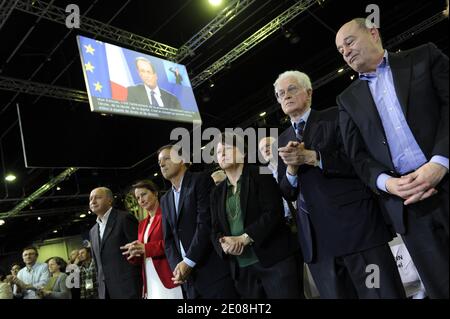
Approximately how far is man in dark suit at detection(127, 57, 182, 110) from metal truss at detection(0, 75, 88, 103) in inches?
86.5

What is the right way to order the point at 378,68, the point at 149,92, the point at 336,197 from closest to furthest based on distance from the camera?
the point at 378,68 < the point at 336,197 < the point at 149,92

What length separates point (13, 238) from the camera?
60.6ft

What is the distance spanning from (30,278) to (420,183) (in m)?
5.41

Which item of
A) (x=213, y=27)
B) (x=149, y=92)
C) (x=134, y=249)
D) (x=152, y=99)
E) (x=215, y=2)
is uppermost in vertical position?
(x=215, y=2)

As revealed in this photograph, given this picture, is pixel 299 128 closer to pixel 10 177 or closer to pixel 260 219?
pixel 260 219

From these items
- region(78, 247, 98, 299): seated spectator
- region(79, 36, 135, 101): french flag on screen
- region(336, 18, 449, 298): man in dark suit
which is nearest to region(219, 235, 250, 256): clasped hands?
region(336, 18, 449, 298): man in dark suit

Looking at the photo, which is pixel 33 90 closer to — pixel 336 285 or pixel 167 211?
pixel 167 211

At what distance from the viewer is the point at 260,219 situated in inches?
77.0

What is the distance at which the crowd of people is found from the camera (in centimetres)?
138

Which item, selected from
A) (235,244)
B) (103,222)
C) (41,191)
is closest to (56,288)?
(103,222)

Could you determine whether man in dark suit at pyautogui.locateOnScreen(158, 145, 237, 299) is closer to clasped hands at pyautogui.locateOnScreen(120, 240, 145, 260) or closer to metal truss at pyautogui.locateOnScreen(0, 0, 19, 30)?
clasped hands at pyautogui.locateOnScreen(120, 240, 145, 260)

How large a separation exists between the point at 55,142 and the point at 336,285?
552 centimetres

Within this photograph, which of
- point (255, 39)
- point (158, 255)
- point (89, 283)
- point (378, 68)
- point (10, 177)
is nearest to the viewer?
point (378, 68)

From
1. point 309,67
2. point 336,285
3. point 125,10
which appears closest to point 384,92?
point 336,285
